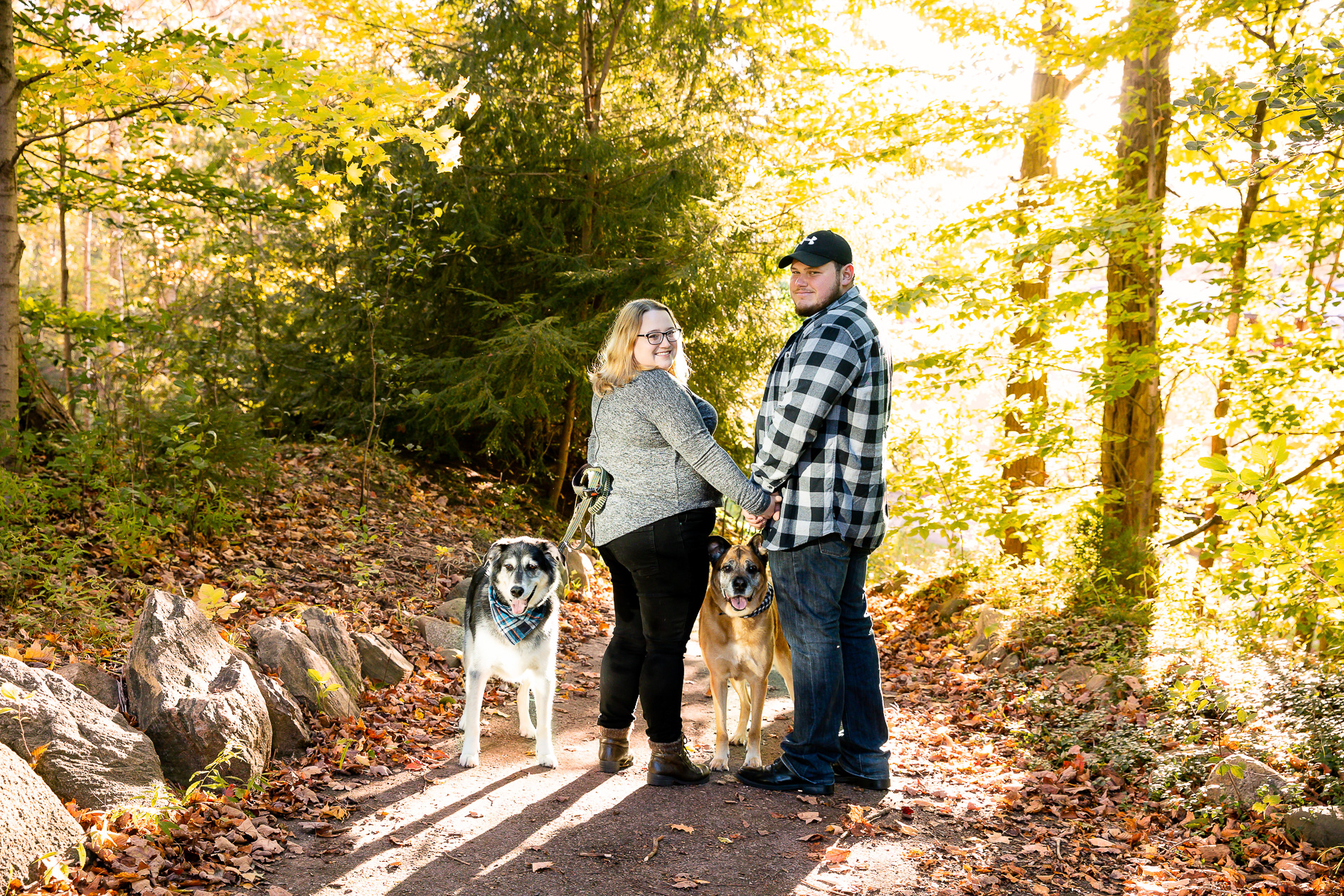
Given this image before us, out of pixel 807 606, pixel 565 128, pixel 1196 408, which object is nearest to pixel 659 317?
pixel 807 606

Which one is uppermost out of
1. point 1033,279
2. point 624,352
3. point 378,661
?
point 1033,279

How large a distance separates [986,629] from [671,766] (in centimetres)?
436

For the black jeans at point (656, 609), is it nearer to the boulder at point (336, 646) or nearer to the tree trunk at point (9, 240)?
the boulder at point (336, 646)

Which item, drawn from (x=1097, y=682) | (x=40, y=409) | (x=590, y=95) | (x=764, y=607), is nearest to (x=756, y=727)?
(x=764, y=607)

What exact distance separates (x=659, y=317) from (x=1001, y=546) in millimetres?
7594

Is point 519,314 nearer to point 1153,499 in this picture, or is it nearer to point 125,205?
point 125,205

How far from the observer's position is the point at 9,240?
20.5ft

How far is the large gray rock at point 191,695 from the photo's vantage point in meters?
3.57

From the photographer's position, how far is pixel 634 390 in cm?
370

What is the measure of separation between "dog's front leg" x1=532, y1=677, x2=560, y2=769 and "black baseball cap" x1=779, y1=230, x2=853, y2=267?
2.27m

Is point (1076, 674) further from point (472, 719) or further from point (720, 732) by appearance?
point (472, 719)

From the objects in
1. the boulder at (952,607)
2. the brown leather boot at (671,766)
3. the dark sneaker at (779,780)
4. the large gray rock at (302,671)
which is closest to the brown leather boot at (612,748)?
the brown leather boot at (671,766)

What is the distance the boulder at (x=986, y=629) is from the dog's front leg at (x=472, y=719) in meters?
4.57

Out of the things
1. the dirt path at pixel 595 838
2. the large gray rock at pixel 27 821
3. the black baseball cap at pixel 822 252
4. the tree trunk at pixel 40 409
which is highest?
the black baseball cap at pixel 822 252
